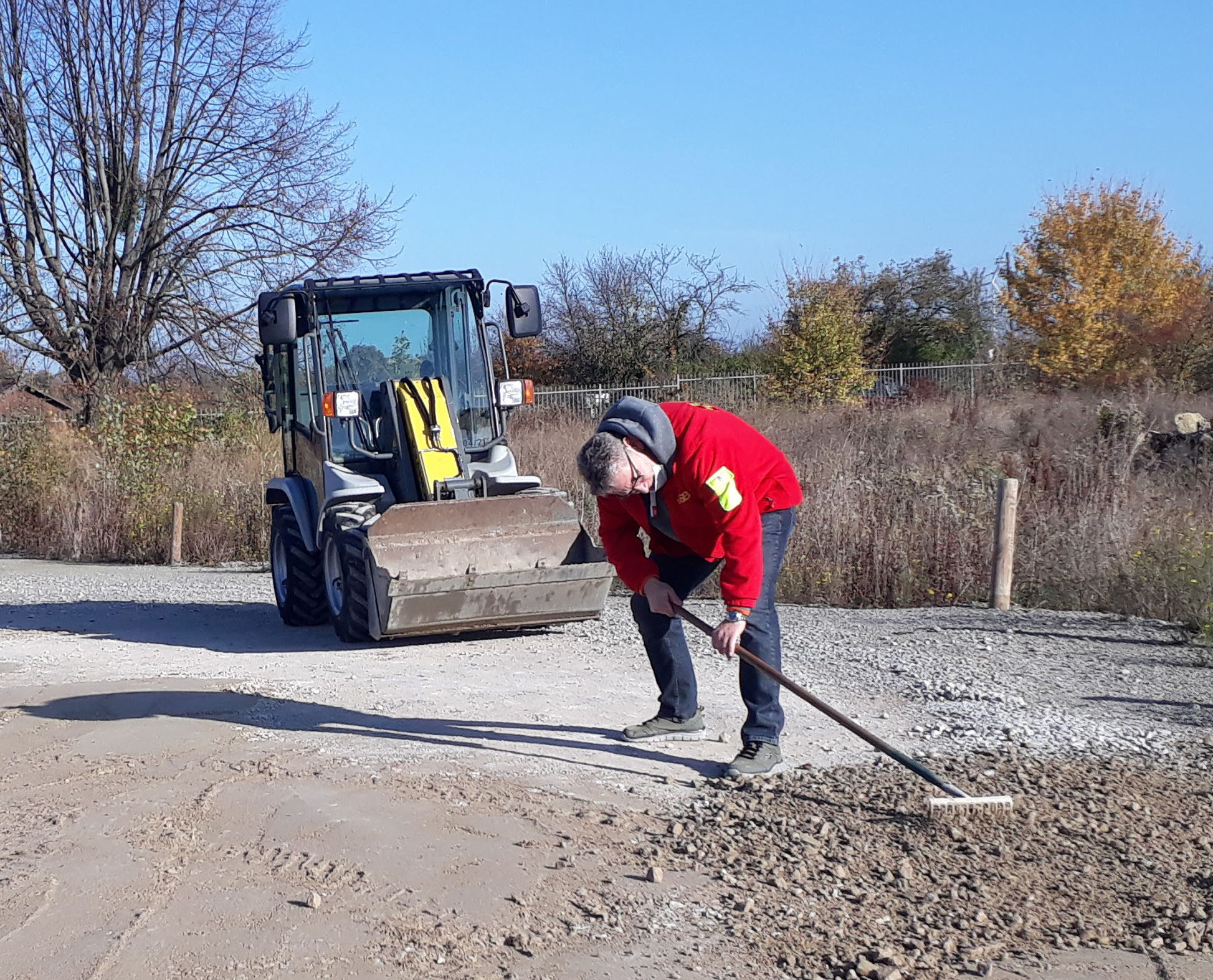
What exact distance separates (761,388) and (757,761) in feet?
70.6

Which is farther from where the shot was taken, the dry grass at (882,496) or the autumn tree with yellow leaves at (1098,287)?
the autumn tree with yellow leaves at (1098,287)

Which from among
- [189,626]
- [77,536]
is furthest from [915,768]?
[77,536]

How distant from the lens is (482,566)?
8672 mm

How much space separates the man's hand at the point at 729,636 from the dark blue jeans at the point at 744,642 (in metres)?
0.31

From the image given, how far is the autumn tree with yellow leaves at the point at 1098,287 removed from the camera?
24844mm

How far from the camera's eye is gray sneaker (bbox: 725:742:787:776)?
547cm

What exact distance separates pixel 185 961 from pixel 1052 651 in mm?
6234

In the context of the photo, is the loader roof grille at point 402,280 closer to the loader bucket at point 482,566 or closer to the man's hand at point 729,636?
the loader bucket at point 482,566

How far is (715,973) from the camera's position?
3.65 metres

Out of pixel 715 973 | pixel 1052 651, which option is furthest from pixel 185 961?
pixel 1052 651

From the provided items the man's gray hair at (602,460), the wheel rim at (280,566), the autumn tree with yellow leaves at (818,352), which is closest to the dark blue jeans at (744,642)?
the man's gray hair at (602,460)

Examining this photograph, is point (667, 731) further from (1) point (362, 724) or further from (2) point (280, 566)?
(2) point (280, 566)

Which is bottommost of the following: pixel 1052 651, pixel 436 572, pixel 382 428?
pixel 1052 651

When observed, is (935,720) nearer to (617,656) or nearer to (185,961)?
(617,656)
